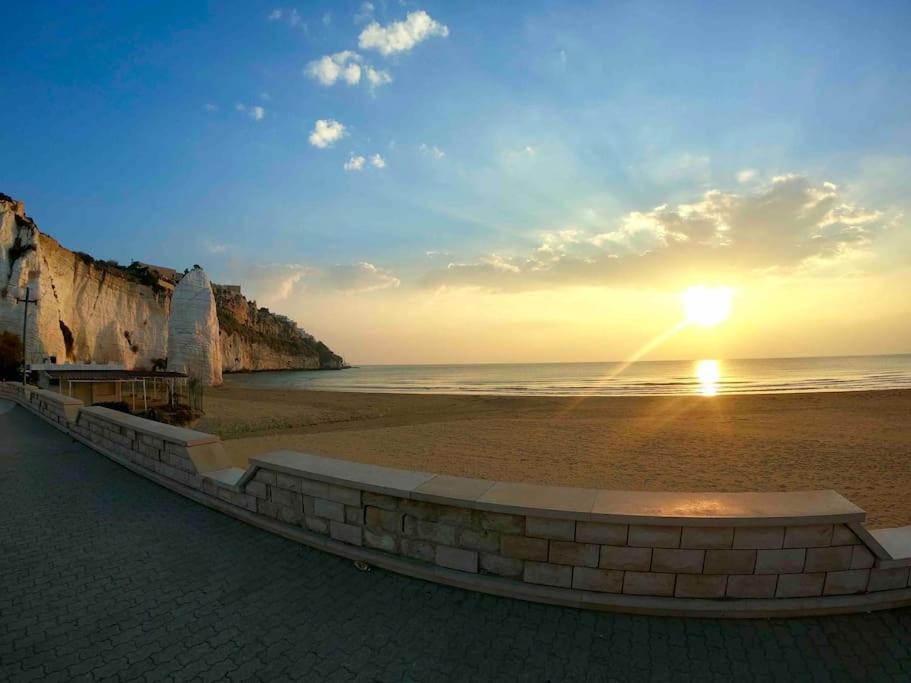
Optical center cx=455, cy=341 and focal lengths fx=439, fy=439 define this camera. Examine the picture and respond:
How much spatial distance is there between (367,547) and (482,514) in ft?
3.71

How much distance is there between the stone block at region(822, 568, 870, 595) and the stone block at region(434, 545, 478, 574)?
2220 mm

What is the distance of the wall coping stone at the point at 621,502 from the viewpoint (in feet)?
8.75

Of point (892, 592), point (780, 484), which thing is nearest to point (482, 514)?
point (892, 592)

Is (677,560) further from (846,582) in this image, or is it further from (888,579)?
(888,579)

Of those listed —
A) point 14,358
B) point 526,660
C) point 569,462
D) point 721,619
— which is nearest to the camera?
point 526,660

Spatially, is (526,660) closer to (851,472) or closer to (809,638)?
(809,638)

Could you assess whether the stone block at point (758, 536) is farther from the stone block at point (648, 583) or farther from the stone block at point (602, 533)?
the stone block at point (602, 533)

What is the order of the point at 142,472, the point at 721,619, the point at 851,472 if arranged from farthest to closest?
the point at 851,472, the point at 142,472, the point at 721,619

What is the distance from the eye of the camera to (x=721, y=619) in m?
2.74

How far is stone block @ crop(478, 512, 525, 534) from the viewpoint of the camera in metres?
2.96

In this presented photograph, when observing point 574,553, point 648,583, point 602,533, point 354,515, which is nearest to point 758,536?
point 648,583

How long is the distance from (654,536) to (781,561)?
80cm

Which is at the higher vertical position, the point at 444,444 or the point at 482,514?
the point at 482,514

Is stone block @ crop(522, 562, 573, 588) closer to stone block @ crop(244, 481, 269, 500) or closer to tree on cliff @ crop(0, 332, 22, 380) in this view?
stone block @ crop(244, 481, 269, 500)
